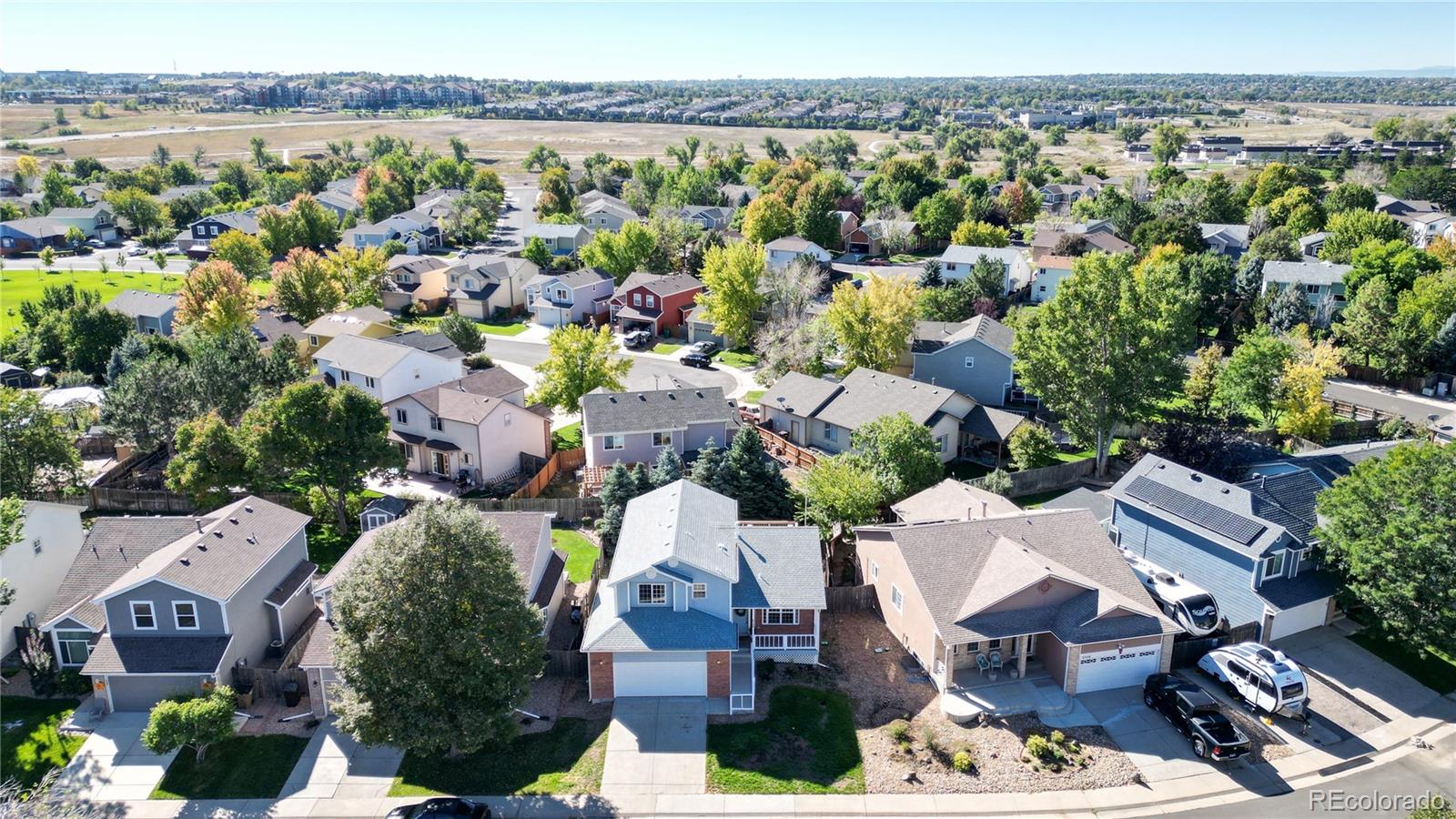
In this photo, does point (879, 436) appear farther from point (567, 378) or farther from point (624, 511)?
point (567, 378)

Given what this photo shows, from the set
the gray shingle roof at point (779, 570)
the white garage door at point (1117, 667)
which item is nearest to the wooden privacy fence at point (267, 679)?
the gray shingle roof at point (779, 570)

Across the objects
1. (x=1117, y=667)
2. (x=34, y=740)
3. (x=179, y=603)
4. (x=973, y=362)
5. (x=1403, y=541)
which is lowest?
(x=34, y=740)

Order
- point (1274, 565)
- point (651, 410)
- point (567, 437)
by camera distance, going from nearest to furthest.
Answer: point (1274, 565)
point (651, 410)
point (567, 437)

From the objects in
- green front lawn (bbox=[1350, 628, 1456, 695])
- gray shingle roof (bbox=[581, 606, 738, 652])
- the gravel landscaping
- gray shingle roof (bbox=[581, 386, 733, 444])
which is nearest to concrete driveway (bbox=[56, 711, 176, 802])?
gray shingle roof (bbox=[581, 606, 738, 652])

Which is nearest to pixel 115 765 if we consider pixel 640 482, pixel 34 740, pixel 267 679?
pixel 34 740

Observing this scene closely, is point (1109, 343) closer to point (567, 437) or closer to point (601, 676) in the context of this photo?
point (567, 437)

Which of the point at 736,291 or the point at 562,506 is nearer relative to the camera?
the point at 562,506
